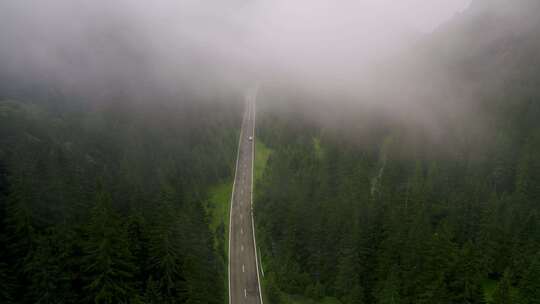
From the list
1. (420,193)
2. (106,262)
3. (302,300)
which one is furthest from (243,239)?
(106,262)

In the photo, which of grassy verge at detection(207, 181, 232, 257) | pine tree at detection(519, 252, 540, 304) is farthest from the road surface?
pine tree at detection(519, 252, 540, 304)

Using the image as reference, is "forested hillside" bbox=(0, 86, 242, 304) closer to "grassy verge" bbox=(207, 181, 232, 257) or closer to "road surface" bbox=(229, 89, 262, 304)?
"grassy verge" bbox=(207, 181, 232, 257)

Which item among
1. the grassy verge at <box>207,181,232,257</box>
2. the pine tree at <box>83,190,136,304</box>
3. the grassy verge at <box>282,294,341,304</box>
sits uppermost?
the pine tree at <box>83,190,136,304</box>

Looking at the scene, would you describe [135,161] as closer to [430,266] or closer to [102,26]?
[430,266]

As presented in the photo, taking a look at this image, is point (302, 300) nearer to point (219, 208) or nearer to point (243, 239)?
point (243, 239)

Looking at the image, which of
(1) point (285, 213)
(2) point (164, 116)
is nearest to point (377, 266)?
(1) point (285, 213)
